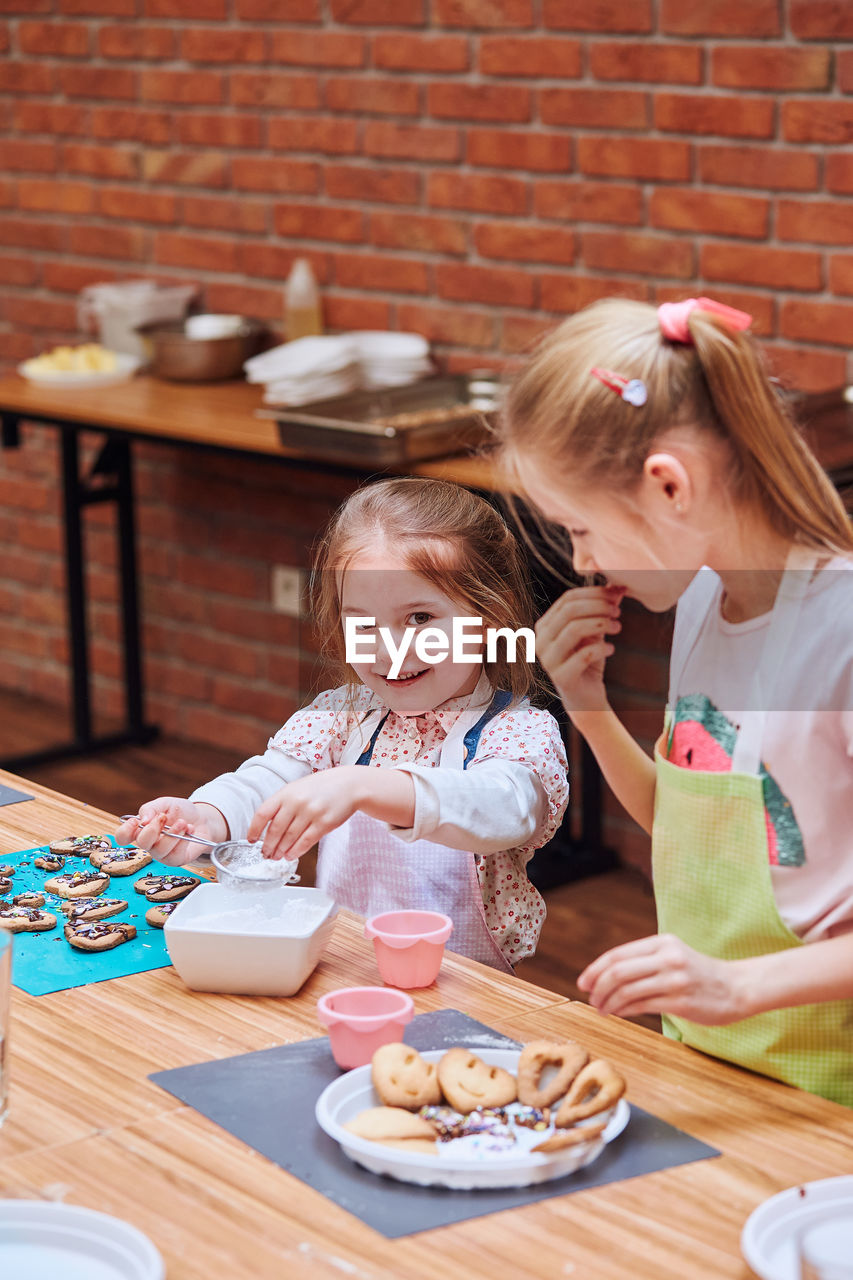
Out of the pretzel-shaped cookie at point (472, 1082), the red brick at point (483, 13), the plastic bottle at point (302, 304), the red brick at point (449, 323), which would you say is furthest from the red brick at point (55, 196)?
the pretzel-shaped cookie at point (472, 1082)

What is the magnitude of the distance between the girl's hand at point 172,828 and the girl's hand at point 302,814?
14 cm

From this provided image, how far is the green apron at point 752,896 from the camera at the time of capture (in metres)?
1.07

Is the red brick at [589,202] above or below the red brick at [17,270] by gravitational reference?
above

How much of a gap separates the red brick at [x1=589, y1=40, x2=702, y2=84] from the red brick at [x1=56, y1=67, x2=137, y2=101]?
126 cm

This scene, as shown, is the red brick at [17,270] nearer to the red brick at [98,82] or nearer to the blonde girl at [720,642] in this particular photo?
the red brick at [98,82]

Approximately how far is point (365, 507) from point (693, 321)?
47cm

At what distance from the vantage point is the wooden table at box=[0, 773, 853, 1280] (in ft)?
2.66

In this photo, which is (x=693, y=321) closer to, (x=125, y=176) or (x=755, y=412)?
(x=755, y=412)

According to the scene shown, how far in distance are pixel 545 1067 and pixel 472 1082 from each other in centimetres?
4

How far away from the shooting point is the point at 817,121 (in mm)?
2482

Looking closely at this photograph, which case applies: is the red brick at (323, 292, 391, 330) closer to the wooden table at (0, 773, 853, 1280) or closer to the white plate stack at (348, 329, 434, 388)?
the white plate stack at (348, 329, 434, 388)

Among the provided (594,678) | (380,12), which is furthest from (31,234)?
(594,678)

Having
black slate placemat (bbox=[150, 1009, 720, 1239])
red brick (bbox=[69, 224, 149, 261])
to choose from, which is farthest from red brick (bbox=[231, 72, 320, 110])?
black slate placemat (bbox=[150, 1009, 720, 1239])

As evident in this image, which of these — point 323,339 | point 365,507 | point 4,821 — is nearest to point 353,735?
point 365,507
